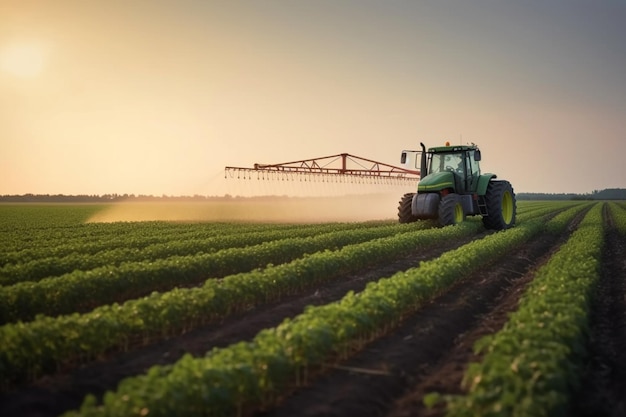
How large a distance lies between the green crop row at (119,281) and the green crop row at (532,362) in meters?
8.29

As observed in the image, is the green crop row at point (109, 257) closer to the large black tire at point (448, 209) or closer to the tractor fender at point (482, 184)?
the large black tire at point (448, 209)

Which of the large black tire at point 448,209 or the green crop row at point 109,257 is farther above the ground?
the large black tire at point 448,209

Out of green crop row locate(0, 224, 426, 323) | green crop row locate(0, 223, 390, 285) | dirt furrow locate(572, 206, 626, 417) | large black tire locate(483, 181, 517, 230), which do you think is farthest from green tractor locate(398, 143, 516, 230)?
dirt furrow locate(572, 206, 626, 417)

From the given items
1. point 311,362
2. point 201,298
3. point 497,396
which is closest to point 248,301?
point 201,298

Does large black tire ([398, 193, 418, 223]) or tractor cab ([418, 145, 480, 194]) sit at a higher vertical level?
tractor cab ([418, 145, 480, 194])

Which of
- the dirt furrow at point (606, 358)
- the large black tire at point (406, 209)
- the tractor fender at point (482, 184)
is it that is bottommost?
the dirt furrow at point (606, 358)

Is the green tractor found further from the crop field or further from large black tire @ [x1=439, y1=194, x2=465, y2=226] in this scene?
the crop field

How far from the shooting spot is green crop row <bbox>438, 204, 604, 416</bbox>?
561 cm

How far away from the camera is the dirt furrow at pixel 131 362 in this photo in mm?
6973

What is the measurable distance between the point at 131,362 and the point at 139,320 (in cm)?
96

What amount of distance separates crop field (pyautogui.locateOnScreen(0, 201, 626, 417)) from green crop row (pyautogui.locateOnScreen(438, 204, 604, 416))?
22 mm

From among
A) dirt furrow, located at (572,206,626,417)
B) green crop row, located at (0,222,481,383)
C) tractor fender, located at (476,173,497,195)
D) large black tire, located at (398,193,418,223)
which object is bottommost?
dirt furrow, located at (572,206,626,417)

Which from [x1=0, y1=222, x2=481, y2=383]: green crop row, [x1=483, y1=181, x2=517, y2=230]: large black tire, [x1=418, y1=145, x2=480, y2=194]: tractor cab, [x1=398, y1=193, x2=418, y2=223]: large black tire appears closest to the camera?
[x1=0, y1=222, x2=481, y2=383]: green crop row

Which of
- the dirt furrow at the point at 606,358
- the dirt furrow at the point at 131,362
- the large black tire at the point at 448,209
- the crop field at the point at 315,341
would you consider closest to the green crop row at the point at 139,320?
the crop field at the point at 315,341
